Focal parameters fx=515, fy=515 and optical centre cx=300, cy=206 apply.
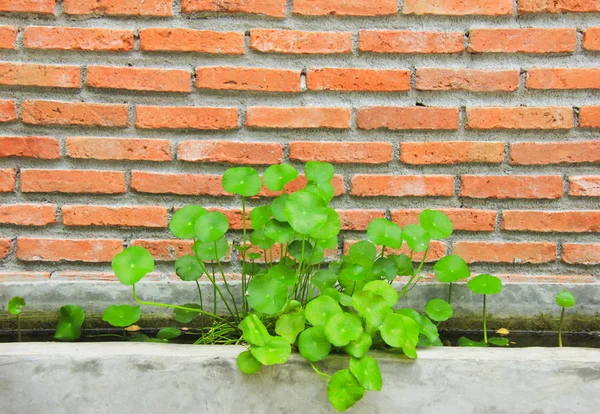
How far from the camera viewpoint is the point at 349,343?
1.13m

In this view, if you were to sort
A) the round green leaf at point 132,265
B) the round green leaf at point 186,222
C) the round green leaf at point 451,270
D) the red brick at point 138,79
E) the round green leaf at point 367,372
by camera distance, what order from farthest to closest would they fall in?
the red brick at point 138,79 < the round green leaf at point 451,270 < the round green leaf at point 186,222 < the round green leaf at point 132,265 < the round green leaf at point 367,372

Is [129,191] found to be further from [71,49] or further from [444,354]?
[444,354]

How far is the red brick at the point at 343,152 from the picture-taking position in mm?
1567

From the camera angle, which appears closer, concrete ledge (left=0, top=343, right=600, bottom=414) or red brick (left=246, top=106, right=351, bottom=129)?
concrete ledge (left=0, top=343, right=600, bottom=414)

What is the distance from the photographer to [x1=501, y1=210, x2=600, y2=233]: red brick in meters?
1.59

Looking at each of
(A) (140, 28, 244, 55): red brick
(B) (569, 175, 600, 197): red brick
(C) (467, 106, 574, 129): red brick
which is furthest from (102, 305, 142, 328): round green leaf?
(B) (569, 175, 600, 197): red brick

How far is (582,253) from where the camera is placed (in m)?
1.60

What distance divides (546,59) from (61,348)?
1545mm

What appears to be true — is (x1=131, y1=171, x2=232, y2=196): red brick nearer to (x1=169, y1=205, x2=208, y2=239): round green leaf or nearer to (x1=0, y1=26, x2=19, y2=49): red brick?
(x1=169, y1=205, x2=208, y2=239): round green leaf

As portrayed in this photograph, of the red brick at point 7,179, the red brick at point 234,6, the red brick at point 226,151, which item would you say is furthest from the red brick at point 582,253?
the red brick at point 7,179

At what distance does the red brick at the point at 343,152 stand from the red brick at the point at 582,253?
63 centimetres

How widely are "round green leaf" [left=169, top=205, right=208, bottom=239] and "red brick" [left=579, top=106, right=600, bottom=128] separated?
3.78ft

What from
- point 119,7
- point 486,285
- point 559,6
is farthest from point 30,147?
point 559,6

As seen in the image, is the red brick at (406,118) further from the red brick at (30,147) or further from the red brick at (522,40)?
the red brick at (30,147)
